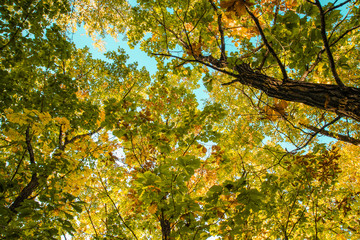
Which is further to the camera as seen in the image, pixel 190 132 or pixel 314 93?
pixel 190 132

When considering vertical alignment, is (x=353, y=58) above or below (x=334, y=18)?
above

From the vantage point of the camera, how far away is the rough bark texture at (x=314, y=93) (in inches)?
69.3

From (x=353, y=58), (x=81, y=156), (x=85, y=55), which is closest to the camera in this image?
(x=81, y=156)

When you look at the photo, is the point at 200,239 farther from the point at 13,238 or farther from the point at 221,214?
the point at 13,238

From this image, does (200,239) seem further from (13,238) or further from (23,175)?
(23,175)

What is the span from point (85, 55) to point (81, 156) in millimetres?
4739

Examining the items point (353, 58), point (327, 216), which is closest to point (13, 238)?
point (327, 216)

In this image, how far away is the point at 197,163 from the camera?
157 centimetres

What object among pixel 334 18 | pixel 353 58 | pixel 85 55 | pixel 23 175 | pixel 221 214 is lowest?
pixel 221 214

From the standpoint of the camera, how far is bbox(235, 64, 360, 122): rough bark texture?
1760 millimetres

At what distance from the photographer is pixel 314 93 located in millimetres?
1985

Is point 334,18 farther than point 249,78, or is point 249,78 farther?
point 249,78

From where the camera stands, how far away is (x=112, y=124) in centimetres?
243

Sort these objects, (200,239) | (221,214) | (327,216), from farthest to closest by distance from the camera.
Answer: (327,216) → (200,239) → (221,214)
